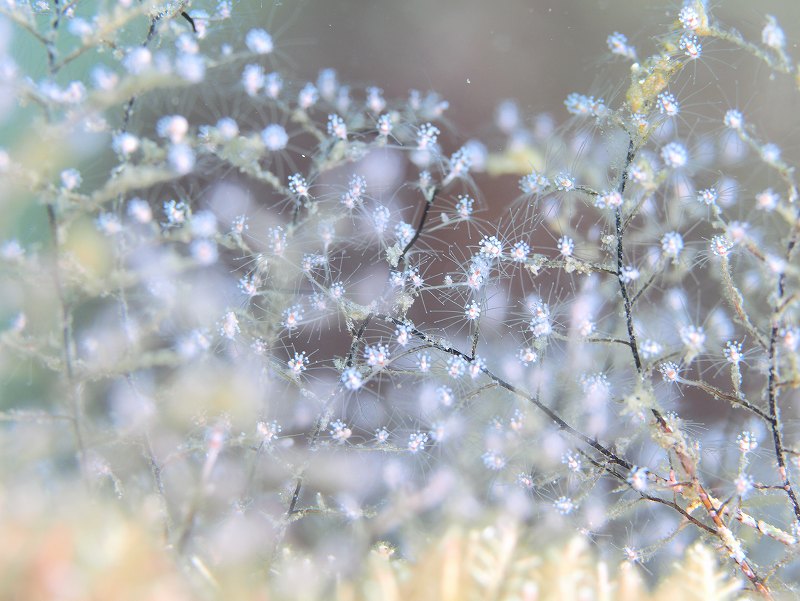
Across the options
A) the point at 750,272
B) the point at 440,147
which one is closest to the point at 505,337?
the point at 440,147

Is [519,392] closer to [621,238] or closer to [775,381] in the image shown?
[621,238]

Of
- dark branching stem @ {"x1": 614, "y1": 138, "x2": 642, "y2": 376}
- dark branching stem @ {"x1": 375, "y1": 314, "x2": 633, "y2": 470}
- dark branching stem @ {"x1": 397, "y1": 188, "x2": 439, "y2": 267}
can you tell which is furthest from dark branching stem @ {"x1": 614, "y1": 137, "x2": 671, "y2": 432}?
dark branching stem @ {"x1": 397, "y1": 188, "x2": 439, "y2": 267}

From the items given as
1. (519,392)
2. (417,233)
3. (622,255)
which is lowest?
(519,392)

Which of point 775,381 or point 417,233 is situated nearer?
point 775,381

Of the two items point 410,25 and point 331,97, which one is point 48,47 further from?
point 410,25

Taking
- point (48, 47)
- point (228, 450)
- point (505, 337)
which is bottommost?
point (228, 450)

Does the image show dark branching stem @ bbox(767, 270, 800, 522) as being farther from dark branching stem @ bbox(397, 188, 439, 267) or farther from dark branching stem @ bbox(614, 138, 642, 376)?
dark branching stem @ bbox(397, 188, 439, 267)

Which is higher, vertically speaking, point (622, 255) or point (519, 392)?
point (622, 255)

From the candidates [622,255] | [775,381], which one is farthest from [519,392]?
[775,381]

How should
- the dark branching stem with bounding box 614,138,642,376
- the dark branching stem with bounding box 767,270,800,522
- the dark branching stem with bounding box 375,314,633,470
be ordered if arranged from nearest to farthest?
the dark branching stem with bounding box 767,270,800,522
the dark branching stem with bounding box 614,138,642,376
the dark branching stem with bounding box 375,314,633,470

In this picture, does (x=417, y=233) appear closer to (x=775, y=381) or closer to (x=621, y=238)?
(x=621, y=238)

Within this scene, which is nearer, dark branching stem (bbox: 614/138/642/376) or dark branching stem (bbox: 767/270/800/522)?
dark branching stem (bbox: 767/270/800/522)
